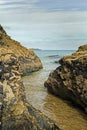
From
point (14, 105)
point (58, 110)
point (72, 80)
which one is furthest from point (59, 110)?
point (14, 105)

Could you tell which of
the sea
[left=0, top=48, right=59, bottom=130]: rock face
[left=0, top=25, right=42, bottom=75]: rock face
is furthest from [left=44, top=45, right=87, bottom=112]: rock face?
[left=0, top=25, right=42, bottom=75]: rock face

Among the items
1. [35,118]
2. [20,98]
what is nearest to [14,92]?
[20,98]

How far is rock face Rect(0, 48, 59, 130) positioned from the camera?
7.15 metres

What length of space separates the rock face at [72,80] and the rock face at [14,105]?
6198mm

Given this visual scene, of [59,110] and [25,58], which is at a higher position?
[25,58]

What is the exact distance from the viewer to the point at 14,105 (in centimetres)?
738

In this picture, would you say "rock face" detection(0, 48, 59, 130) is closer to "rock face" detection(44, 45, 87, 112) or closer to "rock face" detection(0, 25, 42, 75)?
"rock face" detection(44, 45, 87, 112)

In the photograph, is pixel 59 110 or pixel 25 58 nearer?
pixel 59 110

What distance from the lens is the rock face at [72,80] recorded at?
46.6 ft

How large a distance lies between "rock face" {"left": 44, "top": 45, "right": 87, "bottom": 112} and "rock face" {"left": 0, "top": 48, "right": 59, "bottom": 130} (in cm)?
620

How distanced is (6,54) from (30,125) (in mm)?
1823

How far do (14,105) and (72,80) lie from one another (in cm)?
810

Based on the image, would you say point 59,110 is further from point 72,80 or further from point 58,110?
point 72,80

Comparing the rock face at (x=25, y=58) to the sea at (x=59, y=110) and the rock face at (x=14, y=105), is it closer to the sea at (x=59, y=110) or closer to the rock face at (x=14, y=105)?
the sea at (x=59, y=110)
